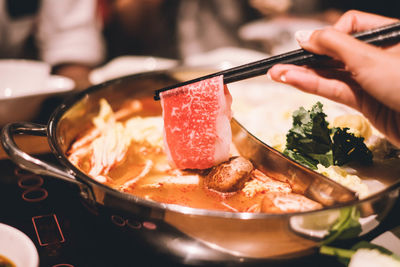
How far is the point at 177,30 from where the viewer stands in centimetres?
611

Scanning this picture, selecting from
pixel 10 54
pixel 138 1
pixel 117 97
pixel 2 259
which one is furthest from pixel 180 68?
pixel 10 54

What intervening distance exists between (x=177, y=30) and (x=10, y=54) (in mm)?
2826

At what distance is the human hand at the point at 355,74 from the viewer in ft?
3.86

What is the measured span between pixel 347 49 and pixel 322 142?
607 mm

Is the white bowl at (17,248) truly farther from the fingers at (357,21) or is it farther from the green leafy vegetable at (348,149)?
the fingers at (357,21)

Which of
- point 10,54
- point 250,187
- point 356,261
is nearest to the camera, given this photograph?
point 356,261

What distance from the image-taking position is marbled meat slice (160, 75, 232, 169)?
5.19 feet

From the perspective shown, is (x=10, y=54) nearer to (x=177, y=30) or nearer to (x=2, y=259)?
(x=177, y=30)

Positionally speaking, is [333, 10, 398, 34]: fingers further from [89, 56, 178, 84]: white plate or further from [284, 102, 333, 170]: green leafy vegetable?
[89, 56, 178, 84]: white plate

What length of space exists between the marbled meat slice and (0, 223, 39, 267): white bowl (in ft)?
2.59

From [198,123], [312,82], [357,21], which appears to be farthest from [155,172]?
[357,21]

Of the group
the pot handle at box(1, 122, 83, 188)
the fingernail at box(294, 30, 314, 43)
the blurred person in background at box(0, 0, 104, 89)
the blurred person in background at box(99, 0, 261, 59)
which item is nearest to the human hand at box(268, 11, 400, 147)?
the fingernail at box(294, 30, 314, 43)

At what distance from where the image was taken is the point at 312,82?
1.36 metres

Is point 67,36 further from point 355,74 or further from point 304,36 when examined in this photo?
point 355,74
